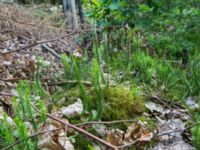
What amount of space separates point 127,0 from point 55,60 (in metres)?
1.23

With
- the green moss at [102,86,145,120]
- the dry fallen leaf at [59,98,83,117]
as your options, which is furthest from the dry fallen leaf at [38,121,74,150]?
the green moss at [102,86,145,120]

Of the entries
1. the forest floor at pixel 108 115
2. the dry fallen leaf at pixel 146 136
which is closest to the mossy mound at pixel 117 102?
the forest floor at pixel 108 115

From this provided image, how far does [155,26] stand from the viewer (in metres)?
3.40

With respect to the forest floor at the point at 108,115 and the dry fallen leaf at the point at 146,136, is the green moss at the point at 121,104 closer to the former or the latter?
the forest floor at the point at 108,115

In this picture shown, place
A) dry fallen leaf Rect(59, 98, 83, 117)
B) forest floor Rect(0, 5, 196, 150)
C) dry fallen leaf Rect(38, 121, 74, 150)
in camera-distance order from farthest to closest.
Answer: dry fallen leaf Rect(59, 98, 83, 117) < forest floor Rect(0, 5, 196, 150) < dry fallen leaf Rect(38, 121, 74, 150)

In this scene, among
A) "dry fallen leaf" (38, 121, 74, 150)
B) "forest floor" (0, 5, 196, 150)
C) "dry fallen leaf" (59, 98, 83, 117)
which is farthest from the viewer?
"dry fallen leaf" (59, 98, 83, 117)

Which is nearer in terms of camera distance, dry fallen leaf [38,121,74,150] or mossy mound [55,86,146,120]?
dry fallen leaf [38,121,74,150]

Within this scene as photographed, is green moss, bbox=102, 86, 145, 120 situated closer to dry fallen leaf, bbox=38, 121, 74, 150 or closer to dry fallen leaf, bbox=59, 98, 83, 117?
dry fallen leaf, bbox=59, 98, 83, 117

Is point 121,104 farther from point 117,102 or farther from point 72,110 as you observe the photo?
point 72,110

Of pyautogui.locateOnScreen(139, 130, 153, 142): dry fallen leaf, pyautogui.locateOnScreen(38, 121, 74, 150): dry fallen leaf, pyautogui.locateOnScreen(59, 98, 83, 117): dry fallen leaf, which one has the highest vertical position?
pyautogui.locateOnScreen(38, 121, 74, 150): dry fallen leaf

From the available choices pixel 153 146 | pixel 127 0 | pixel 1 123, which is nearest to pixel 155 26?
pixel 127 0

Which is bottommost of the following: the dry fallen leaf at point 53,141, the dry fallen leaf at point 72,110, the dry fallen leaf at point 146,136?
the dry fallen leaf at point 146,136

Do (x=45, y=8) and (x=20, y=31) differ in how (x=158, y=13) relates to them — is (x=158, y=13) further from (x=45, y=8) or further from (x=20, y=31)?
(x=45, y=8)

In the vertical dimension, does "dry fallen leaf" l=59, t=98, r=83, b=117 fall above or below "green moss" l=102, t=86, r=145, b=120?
above
